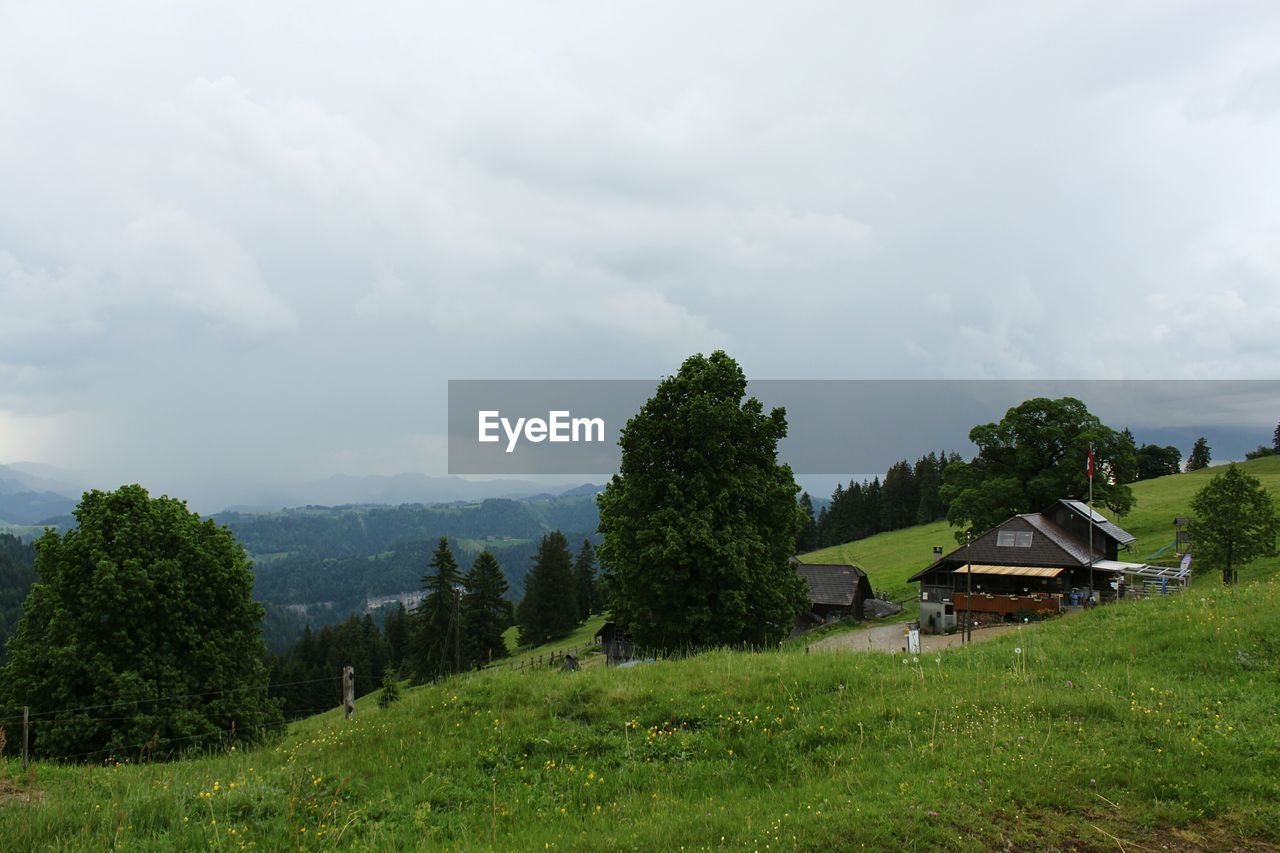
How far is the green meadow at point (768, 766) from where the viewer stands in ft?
25.6

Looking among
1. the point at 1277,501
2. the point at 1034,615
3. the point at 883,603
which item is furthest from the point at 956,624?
the point at 1277,501

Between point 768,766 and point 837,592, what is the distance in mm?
44928

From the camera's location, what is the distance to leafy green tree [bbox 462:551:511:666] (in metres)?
72.8

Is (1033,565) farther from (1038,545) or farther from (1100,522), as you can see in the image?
(1100,522)

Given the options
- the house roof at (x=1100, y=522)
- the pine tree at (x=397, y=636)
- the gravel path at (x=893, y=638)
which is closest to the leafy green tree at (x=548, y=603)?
the pine tree at (x=397, y=636)

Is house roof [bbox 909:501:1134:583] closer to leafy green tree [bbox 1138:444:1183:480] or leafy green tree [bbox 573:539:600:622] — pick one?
leafy green tree [bbox 573:539:600:622]

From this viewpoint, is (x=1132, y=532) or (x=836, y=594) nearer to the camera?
(x=836, y=594)

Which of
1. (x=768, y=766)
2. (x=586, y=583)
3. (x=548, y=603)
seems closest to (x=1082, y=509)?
(x=768, y=766)

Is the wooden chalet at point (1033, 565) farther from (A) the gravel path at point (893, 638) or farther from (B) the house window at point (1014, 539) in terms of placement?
(A) the gravel path at point (893, 638)

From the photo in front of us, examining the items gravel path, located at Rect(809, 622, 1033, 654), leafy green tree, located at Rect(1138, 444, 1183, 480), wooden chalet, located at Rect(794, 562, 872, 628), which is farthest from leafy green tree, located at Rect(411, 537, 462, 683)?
leafy green tree, located at Rect(1138, 444, 1183, 480)

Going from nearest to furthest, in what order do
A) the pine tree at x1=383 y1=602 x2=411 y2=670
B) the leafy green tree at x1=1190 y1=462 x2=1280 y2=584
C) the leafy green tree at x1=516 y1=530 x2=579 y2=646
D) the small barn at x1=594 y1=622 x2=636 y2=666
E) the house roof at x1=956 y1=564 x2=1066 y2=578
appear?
the leafy green tree at x1=1190 y1=462 x2=1280 y2=584 → the house roof at x1=956 y1=564 x2=1066 y2=578 → the small barn at x1=594 y1=622 x2=636 y2=666 → the leafy green tree at x1=516 y1=530 x2=579 y2=646 → the pine tree at x1=383 y1=602 x2=411 y2=670

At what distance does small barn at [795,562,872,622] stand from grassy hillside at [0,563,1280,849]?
125 feet

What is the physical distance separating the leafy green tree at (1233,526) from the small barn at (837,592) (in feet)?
71.2

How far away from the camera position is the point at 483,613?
75.3 m
